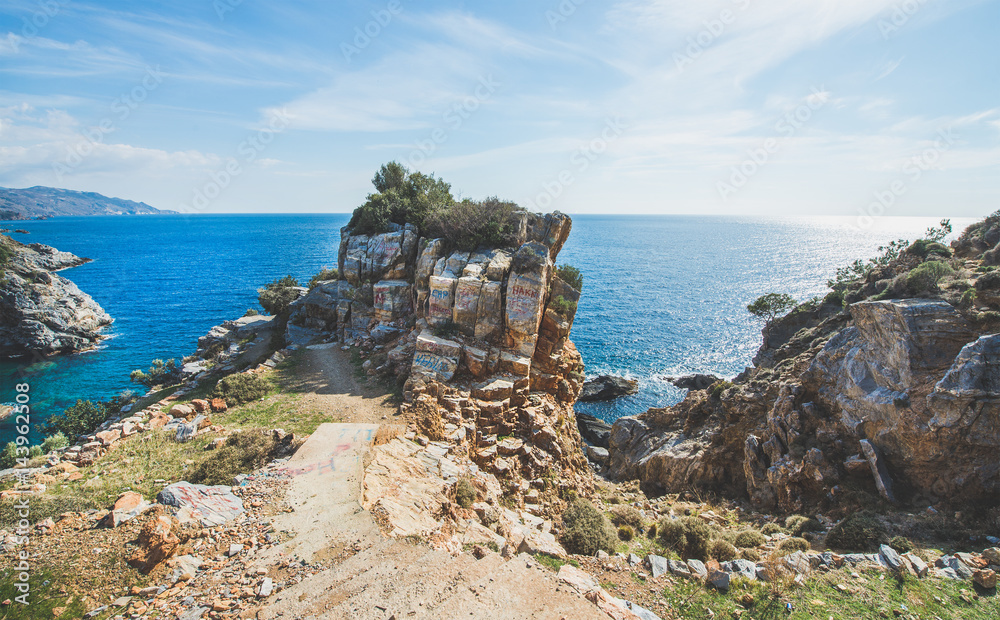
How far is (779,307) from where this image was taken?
48.4 metres

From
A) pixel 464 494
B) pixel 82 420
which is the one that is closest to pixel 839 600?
pixel 464 494

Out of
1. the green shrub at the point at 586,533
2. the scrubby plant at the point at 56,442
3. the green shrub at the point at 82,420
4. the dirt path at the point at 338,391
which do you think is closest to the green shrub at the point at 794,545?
the green shrub at the point at 586,533

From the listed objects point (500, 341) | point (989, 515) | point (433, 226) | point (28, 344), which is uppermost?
point (433, 226)

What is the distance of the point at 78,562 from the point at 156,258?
480 ft

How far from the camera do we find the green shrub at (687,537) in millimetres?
16934

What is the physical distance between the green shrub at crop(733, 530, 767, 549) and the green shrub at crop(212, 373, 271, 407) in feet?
84.3

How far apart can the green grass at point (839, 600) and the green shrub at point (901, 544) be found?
2171mm

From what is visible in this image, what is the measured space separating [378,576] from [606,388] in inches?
1581

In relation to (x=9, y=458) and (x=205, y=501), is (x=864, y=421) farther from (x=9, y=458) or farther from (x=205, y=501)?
(x=9, y=458)

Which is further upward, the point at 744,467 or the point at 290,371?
the point at 290,371

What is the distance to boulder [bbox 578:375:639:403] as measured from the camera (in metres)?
47.4

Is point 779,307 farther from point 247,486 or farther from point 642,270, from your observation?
point 642,270

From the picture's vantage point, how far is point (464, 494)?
54.7 ft

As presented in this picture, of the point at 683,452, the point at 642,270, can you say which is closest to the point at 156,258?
the point at 642,270
